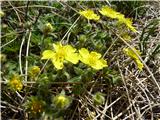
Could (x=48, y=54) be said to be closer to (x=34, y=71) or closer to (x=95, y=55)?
(x=34, y=71)

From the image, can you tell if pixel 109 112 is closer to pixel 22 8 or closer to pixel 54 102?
pixel 54 102

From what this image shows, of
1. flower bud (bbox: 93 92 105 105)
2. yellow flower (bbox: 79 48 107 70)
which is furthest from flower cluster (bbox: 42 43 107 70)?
flower bud (bbox: 93 92 105 105)

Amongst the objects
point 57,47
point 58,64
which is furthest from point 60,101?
point 57,47

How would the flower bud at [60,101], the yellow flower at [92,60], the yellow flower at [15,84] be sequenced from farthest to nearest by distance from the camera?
1. the yellow flower at [92,60]
2. the yellow flower at [15,84]
3. the flower bud at [60,101]

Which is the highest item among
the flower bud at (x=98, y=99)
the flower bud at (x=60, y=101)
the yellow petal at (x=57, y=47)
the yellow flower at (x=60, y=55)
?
the yellow petal at (x=57, y=47)

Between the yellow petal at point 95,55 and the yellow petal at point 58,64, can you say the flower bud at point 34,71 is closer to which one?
the yellow petal at point 58,64

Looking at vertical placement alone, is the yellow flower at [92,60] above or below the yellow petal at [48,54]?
below

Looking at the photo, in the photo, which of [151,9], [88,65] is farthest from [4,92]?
[151,9]

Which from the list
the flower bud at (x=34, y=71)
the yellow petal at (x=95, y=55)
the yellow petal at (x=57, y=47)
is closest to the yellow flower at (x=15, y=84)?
the flower bud at (x=34, y=71)
